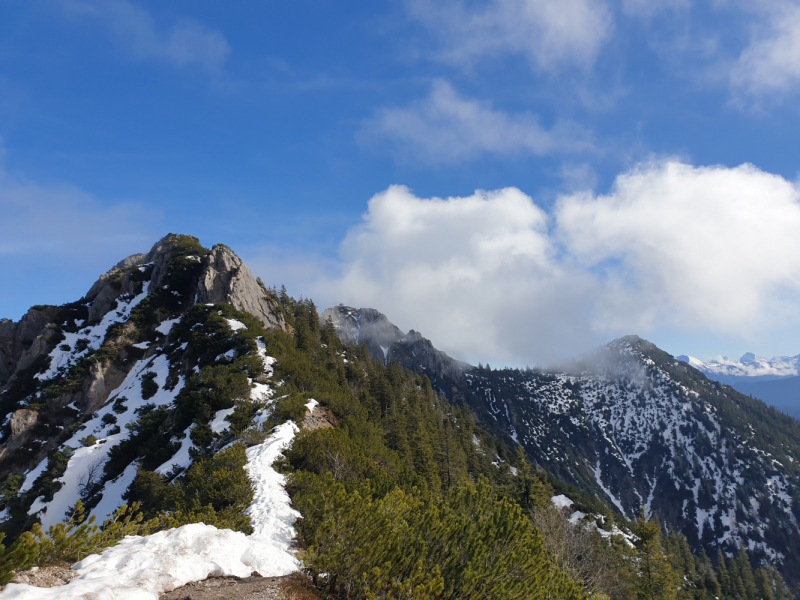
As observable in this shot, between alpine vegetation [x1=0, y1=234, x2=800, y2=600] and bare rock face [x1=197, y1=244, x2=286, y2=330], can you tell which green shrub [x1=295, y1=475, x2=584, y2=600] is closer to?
alpine vegetation [x1=0, y1=234, x2=800, y2=600]

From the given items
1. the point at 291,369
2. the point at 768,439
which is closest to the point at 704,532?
the point at 768,439

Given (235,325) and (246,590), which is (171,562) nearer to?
(246,590)

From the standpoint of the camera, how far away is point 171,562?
7.72 metres

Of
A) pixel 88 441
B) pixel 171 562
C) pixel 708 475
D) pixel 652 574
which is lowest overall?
pixel 708 475

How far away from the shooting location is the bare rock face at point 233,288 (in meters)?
50.5

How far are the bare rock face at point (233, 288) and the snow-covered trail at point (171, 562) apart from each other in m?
41.5

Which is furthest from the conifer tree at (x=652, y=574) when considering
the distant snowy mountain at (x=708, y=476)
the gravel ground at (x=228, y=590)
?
the distant snowy mountain at (x=708, y=476)

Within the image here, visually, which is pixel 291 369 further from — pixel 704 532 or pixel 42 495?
pixel 704 532

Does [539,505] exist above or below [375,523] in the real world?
below

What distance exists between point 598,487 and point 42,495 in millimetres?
200958

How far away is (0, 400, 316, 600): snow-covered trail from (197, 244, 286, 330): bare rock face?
41.5 meters

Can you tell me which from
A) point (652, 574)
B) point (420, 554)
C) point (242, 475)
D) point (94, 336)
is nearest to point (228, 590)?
point (420, 554)

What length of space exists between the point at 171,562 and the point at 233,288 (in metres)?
46.6

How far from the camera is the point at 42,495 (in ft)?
89.2
